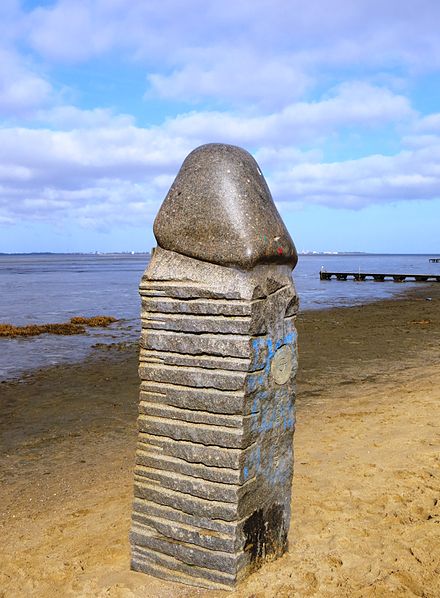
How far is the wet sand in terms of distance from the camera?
4.33m

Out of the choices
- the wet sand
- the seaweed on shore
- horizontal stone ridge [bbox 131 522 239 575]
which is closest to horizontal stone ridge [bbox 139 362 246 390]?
horizontal stone ridge [bbox 131 522 239 575]

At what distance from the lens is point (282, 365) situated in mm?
4262

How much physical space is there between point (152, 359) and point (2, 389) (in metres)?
9.51

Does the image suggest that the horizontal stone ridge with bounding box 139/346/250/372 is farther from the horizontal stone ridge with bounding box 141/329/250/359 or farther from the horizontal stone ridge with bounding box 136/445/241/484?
the horizontal stone ridge with bounding box 136/445/241/484

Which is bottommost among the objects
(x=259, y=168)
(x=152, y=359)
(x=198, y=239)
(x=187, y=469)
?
(x=187, y=469)

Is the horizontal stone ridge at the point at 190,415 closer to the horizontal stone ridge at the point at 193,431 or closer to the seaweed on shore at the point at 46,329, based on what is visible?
the horizontal stone ridge at the point at 193,431

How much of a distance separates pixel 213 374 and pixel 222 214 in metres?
1.15

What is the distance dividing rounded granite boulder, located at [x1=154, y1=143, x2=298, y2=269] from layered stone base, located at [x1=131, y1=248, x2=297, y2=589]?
0.38 feet

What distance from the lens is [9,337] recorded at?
802 inches

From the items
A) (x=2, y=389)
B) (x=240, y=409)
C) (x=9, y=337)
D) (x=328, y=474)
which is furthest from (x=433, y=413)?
(x=9, y=337)

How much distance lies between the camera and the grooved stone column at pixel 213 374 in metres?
3.93

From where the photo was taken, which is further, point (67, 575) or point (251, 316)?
point (67, 575)

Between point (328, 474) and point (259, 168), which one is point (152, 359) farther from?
point (328, 474)

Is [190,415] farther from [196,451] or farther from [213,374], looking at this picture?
[213,374]
